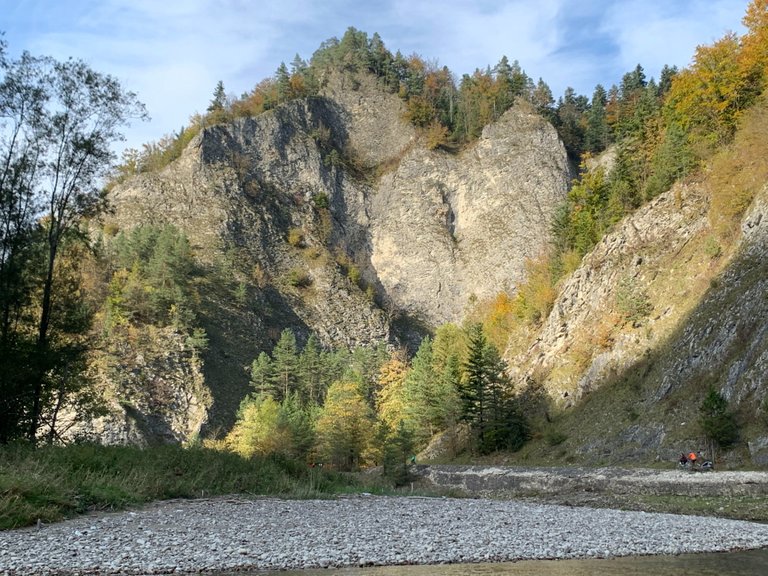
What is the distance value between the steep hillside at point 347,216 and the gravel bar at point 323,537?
66.8 m

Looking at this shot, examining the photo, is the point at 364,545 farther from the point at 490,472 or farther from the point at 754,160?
the point at 754,160

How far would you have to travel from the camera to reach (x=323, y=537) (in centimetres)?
1260

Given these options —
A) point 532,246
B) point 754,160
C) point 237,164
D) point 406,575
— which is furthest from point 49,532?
point 237,164

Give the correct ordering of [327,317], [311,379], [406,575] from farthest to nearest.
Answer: [327,317] → [311,379] → [406,575]

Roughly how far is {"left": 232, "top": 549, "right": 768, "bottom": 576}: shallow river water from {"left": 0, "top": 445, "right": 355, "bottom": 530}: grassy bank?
6443 millimetres

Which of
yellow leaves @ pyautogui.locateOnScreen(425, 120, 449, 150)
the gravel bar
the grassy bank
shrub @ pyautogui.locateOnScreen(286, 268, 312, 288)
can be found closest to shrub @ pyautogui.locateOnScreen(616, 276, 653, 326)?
the grassy bank

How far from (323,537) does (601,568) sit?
5.50 meters

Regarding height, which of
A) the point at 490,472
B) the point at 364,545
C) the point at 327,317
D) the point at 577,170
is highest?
the point at 577,170

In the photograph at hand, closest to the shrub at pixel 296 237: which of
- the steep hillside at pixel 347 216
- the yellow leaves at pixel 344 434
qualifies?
the steep hillside at pixel 347 216

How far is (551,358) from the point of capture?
173ft

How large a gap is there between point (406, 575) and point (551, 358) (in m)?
45.0

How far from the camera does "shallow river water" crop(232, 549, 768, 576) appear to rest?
10.2 metres

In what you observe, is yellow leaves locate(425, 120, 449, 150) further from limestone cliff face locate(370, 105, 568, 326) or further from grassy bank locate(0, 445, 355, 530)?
grassy bank locate(0, 445, 355, 530)

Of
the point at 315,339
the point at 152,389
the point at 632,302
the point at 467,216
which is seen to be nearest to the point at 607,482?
the point at 632,302
